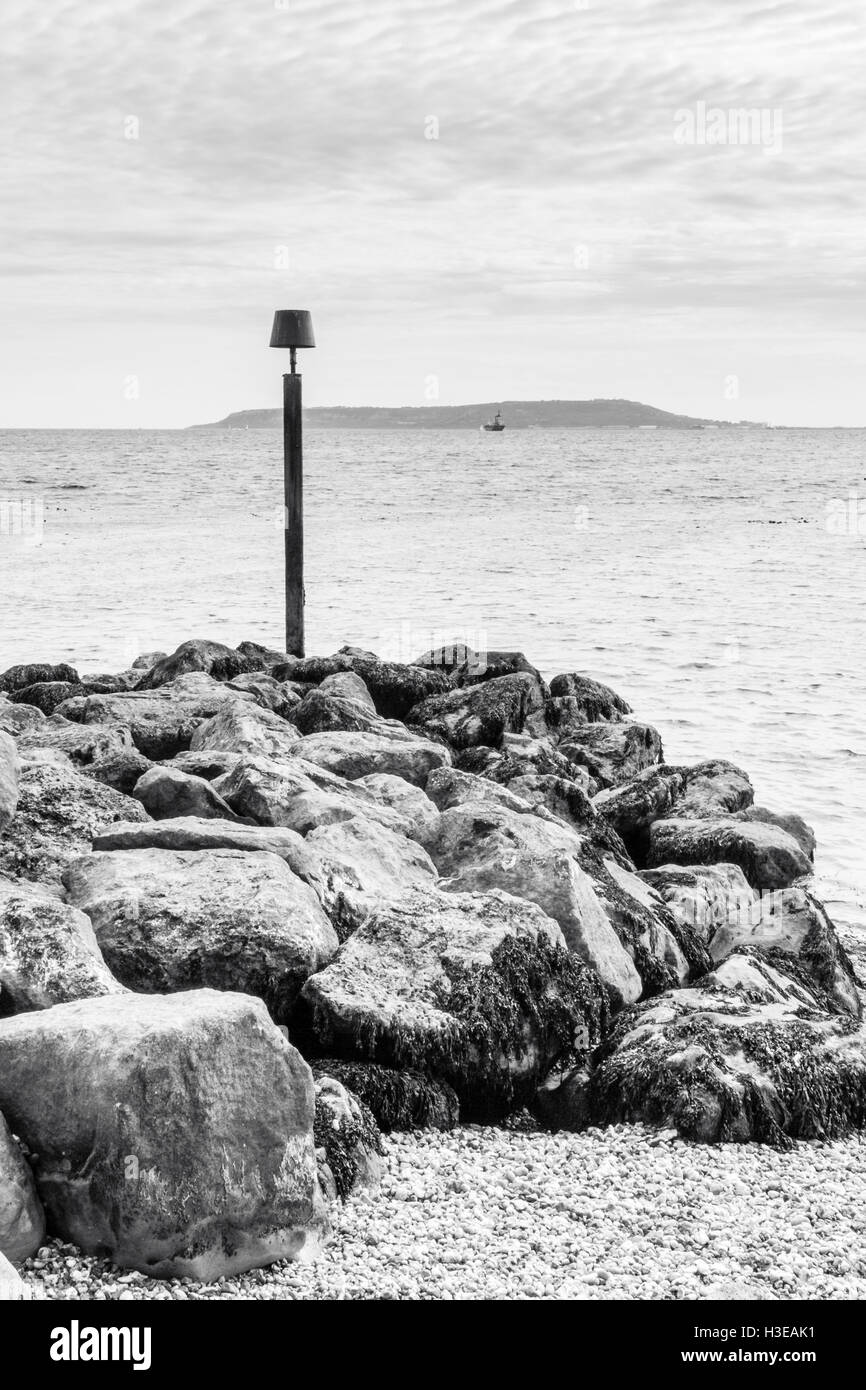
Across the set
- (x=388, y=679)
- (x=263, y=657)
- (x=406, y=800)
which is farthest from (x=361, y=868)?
(x=263, y=657)

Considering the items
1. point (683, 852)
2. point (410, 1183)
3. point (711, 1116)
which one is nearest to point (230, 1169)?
point (410, 1183)

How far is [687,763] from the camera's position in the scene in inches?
416

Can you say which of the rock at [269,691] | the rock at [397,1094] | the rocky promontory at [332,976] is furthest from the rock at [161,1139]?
the rock at [269,691]

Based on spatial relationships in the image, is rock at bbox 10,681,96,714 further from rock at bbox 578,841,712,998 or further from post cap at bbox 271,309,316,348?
rock at bbox 578,841,712,998

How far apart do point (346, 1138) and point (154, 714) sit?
4.61m

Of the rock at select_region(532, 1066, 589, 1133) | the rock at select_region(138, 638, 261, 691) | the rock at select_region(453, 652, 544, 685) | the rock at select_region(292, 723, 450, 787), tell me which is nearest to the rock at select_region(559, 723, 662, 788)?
the rock at select_region(453, 652, 544, 685)

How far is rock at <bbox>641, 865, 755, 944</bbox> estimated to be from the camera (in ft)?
21.2

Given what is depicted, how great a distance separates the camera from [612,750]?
945 centimetres

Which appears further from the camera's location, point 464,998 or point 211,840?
point 211,840

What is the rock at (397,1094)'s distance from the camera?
441cm

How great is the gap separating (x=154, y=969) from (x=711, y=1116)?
6.51ft

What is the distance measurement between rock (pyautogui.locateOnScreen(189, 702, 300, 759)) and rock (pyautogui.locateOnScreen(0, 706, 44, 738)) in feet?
3.14

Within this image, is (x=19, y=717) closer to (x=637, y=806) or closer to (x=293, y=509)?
(x=637, y=806)

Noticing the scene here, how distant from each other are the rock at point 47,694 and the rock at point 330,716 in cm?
170
